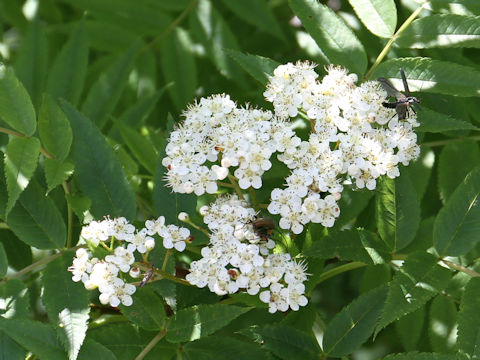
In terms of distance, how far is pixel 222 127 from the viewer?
96.7 inches

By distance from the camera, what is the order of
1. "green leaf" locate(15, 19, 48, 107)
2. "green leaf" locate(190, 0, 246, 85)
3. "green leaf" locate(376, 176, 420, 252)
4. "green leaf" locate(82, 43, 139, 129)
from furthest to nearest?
"green leaf" locate(190, 0, 246, 85)
"green leaf" locate(15, 19, 48, 107)
"green leaf" locate(82, 43, 139, 129)
"green leaf" locate(376, 176, 420, 252)

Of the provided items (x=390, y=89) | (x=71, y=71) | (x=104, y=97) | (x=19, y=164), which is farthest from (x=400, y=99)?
(x=71, y=71)

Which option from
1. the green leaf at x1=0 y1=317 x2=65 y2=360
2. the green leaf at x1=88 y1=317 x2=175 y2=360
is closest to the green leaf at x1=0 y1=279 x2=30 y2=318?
the green leaf at x1=0 y1=317 x2=65 y2=360

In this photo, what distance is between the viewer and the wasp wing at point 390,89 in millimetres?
2459

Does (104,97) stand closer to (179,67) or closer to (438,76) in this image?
(179,67)

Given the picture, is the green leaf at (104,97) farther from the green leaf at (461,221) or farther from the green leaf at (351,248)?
the green leaf at (461,221)

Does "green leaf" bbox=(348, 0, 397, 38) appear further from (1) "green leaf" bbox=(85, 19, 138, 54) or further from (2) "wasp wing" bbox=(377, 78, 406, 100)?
(1) "green leaf" bbox=(85, 19, 138, 54)

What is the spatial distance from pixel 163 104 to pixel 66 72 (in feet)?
2.80

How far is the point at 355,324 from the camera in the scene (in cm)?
230

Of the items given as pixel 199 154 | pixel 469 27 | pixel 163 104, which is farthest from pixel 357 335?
pixel 163 104

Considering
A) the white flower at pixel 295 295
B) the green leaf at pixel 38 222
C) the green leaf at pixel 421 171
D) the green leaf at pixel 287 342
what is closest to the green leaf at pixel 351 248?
the white flower at pixel 295 295

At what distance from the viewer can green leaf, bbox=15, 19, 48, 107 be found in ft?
11.1

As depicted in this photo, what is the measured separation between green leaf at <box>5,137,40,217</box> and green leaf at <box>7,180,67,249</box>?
120 millimetres

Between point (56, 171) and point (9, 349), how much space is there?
656mm
